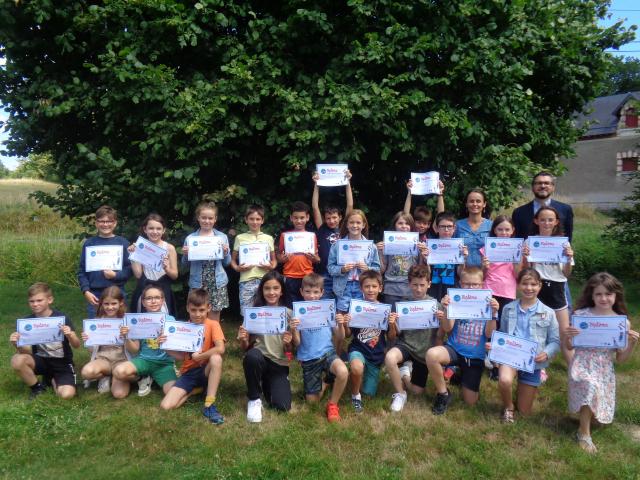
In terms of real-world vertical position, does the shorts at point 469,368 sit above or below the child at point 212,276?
below

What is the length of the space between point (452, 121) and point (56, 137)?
517 centimetres

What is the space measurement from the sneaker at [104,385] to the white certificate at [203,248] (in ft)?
4.68

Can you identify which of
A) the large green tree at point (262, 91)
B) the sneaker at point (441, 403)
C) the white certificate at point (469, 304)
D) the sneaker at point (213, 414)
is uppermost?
the large green tree at point (262, 91)

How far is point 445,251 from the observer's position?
518 centimetres

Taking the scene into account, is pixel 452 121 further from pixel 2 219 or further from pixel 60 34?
pixel 2 219

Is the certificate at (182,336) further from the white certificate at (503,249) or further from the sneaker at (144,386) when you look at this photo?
the white certificate at (503,249)

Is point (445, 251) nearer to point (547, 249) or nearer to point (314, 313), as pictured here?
point (547, 249)

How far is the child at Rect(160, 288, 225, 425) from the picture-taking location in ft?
14.7

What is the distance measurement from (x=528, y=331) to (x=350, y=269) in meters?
1.78

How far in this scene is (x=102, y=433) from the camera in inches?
163

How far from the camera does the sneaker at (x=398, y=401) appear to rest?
4496 millimetres

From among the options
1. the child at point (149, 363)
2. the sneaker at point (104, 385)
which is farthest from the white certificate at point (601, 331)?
the sneaker at point (104, 385)

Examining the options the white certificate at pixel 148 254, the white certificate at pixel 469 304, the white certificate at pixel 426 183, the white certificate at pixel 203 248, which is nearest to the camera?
the white certificate at pixel 469 304

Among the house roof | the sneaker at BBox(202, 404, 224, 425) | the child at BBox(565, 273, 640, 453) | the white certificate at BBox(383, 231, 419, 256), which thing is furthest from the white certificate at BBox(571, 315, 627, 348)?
the house roof
